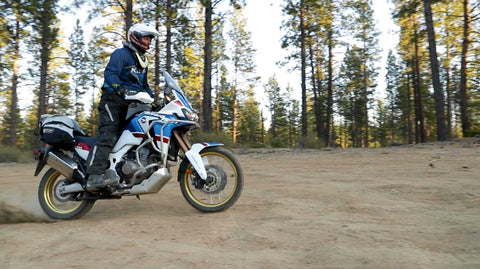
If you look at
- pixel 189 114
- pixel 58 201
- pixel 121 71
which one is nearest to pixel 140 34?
pixel 121 71

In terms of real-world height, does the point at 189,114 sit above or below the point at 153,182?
above

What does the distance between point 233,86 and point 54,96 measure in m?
24.3

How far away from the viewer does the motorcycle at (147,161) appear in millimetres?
4051

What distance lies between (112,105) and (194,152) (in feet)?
3.76

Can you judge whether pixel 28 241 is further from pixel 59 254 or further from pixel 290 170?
pixel 290 170

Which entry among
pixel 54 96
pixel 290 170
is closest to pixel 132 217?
pixel 290 170

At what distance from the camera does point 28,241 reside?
3.15m

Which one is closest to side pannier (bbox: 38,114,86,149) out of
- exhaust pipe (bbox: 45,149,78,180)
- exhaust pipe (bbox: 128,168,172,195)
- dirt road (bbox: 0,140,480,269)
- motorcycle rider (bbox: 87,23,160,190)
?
exhaust pipe (bbox: 45,149,78,180)

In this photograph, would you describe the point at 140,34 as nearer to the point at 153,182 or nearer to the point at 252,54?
the point at 153,182

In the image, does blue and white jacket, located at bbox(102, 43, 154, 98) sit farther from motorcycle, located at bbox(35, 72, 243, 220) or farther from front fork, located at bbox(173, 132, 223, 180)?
front fork, located at bbox(173, 132, 223, 180)

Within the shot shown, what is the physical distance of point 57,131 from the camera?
4.25 meters

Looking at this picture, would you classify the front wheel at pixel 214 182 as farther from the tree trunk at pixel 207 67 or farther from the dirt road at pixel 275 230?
the tree trunk at pixel 207 67

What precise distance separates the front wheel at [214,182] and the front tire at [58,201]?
1.27m

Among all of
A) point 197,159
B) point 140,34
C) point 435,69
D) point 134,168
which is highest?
point 435,69
